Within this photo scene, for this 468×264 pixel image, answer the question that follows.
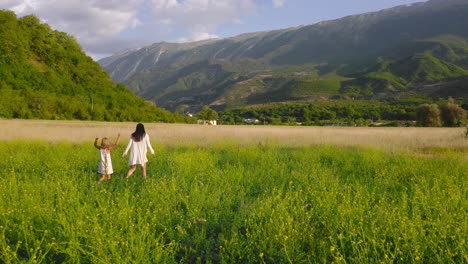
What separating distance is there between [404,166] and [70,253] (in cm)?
1014

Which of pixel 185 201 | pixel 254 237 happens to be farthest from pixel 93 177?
pixel 254 237

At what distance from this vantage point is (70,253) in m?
4.39

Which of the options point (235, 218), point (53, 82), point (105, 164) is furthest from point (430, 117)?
point (235, 218)

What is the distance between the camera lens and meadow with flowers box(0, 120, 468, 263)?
15.2 feet

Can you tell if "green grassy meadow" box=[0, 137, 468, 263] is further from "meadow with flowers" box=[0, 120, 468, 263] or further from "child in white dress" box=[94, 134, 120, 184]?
"child in white dress" box=[94, 134, 120, 184]

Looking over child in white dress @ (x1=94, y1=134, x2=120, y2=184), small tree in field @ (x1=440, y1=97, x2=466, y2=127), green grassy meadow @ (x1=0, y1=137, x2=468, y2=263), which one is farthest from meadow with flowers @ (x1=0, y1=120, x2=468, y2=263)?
small tree in field @ (x1=440, y1=97, x2=466, y2=127)

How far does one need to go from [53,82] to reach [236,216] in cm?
5293

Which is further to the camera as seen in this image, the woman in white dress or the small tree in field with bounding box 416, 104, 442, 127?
the small tree in field with bounding box 416, 104, 442, 127

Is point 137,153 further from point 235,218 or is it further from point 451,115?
point 451,115

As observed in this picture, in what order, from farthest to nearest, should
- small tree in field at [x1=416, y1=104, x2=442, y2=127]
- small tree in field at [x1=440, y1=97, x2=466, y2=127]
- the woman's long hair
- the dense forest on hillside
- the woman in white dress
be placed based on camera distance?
small tree in field at [x1=416, y1=104, x2=442, y2=127]
small tree in field at [x1=440, y1=97, x2=466, y2=127]
the dense forest on hillside
the woman's long hair
the woman in white dress

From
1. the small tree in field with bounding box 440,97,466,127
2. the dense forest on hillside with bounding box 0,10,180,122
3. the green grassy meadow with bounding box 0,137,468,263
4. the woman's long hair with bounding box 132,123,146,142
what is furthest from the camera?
the small tree in field with bounding box 440,97,466,127

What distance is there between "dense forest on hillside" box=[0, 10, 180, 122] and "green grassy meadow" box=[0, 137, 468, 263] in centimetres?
3844

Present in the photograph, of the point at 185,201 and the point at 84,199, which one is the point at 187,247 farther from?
the point at 84,199

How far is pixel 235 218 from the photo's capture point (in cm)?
579
